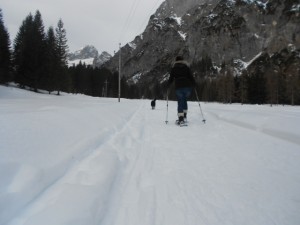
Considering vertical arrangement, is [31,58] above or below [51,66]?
above

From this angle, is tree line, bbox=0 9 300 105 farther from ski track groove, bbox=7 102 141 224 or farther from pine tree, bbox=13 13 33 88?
ski track groove, bbox=7 102 141 224

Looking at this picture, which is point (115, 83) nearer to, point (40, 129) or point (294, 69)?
point (294, 69)

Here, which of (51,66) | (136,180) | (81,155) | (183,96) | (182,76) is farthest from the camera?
(51,66)

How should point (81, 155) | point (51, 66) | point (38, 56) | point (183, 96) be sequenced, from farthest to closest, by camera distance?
point (51, 66) < point (38, 56) < point (183, 96) < point (81, 155)

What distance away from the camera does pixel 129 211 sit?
2.87m

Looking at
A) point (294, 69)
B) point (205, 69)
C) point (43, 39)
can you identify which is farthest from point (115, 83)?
point (205, 69)

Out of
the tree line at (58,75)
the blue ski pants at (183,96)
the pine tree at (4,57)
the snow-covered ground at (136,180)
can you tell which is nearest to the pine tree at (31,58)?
the tree line at (58,75)

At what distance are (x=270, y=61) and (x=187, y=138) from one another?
164277mm

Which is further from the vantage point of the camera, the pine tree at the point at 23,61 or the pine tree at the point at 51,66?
the pine tree at the point at 51,66

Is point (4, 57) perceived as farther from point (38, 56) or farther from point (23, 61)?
point (38, 56)

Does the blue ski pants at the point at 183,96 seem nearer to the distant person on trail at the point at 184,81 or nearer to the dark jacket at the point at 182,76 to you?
the distant person on trail at the point at 184,81

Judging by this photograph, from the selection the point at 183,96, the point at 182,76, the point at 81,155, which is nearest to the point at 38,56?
the point at 182,76

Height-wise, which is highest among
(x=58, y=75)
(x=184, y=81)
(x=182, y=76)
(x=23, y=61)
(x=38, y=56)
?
(x=38, y=56)

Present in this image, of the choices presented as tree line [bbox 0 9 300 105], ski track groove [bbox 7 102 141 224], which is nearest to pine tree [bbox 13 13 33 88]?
tree line [bbox 0 9 300 105]
